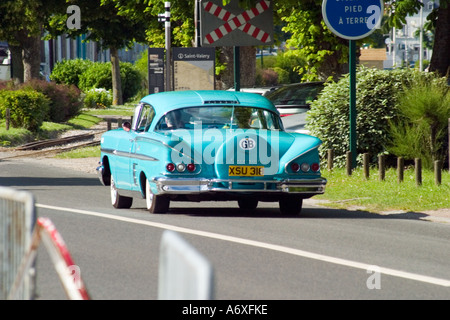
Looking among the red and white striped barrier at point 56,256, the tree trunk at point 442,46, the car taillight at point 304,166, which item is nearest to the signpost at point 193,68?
the tree trunk at point 442,46

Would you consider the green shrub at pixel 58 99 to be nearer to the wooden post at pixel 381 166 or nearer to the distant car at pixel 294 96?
the distant car at pixel 294 96

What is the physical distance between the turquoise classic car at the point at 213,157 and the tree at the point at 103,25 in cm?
3103

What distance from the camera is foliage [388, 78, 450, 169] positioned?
1777cm

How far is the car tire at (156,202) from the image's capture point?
12.7 m

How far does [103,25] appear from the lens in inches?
1837

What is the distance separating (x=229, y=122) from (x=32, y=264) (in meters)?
8.44

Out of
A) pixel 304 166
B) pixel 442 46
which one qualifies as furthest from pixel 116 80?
pixel 304 166

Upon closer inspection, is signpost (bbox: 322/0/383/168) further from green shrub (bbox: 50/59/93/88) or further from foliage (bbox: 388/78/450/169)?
green shrub (bbox: 50/59/93/88)

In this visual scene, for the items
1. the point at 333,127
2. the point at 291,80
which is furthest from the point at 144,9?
the point at 291,80

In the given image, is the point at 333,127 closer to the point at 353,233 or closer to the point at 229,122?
the point at 229,122

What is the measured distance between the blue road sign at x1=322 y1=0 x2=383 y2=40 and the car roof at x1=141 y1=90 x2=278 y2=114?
370 cm

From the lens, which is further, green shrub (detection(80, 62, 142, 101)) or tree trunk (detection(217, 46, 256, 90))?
green shrub (detection(80, 62, 142, 101))

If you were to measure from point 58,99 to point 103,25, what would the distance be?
9.58m

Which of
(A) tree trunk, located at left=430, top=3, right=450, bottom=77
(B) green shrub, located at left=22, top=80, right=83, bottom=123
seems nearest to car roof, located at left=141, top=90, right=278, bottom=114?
(A) tree trunk, located at left=430, top=3, right=450, bottom=77
